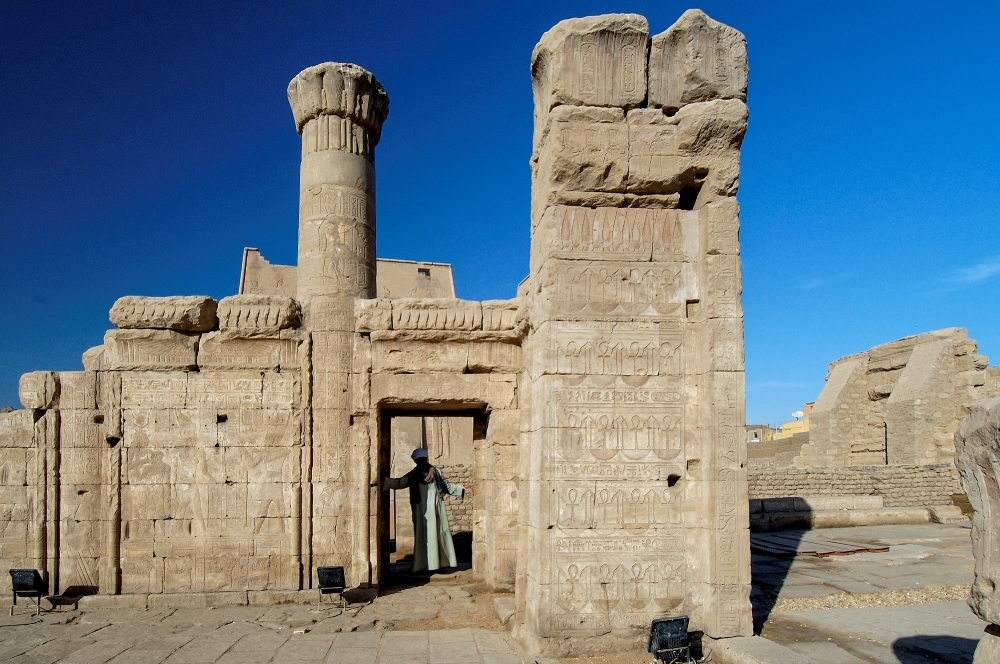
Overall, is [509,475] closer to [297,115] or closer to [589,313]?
[589,313]

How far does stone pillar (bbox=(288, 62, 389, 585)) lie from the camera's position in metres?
7.56

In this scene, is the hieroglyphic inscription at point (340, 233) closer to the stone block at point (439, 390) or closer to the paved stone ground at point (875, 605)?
the stone block at point (439, 390)

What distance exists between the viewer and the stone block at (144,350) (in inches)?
294

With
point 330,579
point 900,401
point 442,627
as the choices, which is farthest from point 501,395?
point 900,401

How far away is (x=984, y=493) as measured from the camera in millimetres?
3096

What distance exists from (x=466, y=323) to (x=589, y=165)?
2.61 meters

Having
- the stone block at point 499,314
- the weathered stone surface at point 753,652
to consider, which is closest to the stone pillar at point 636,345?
the weathered stone surface at point 753,652

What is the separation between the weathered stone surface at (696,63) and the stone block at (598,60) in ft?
0.54

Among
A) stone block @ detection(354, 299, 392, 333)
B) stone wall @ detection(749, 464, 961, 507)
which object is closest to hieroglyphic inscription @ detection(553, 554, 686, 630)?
stone block @ detection(354, 299, 392, 333)

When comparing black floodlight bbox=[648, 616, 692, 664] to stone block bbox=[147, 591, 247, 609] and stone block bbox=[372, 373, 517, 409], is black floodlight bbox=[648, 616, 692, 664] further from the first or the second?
stone block bbox=[147, 591, 247, 609]

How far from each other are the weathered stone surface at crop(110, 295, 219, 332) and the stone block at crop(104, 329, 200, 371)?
0.08 m

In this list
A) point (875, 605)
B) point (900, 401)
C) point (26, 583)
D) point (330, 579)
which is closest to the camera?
point (875, 605)

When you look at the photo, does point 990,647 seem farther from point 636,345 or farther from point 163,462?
point 163,462

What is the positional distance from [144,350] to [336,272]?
223 cm
